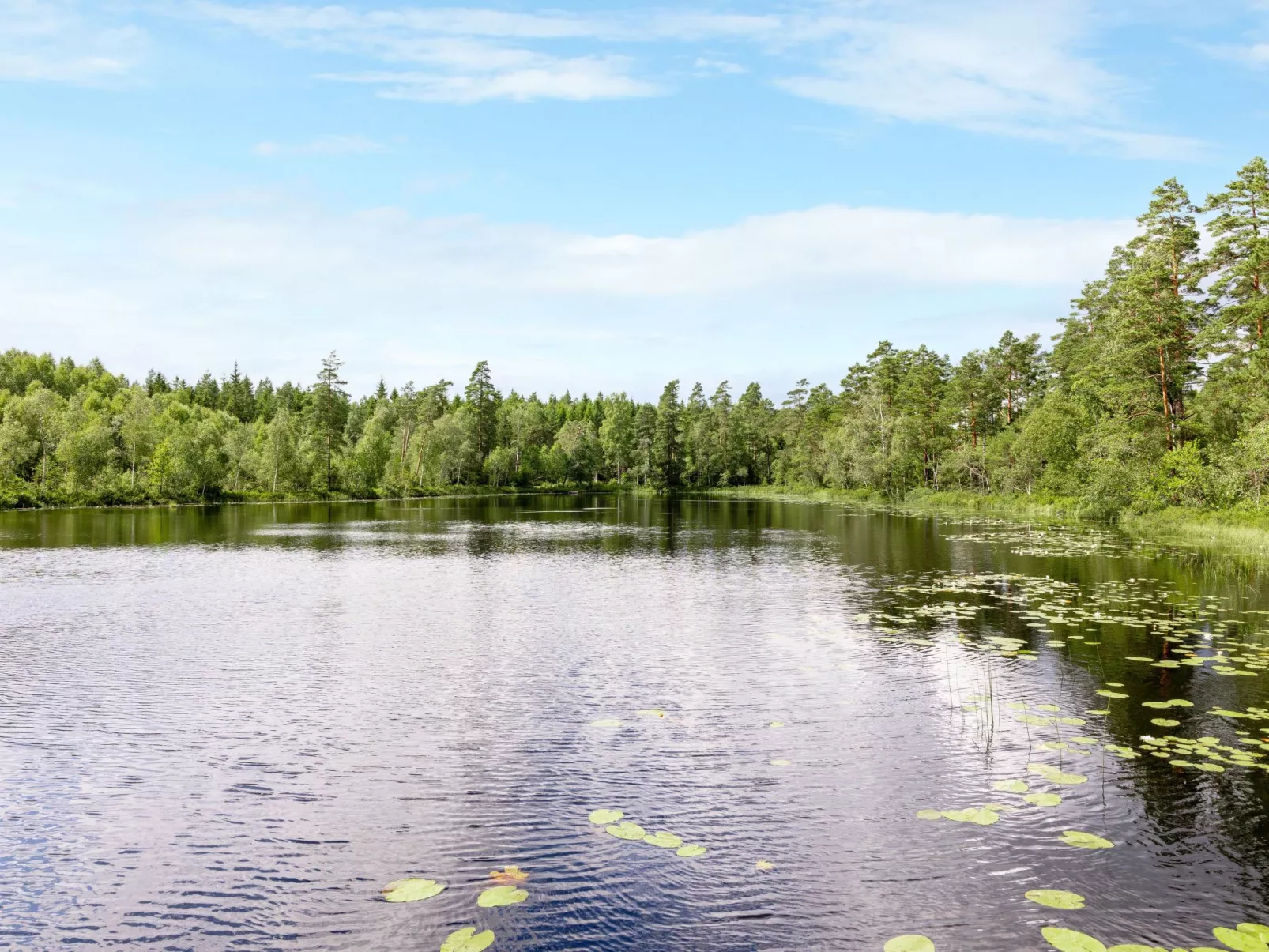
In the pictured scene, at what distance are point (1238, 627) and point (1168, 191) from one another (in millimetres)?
39531

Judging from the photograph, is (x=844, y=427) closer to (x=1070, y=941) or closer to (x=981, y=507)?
(x=981, y=507)

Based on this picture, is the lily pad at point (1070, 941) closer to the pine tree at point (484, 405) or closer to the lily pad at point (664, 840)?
the lily pad at point (664, 840)

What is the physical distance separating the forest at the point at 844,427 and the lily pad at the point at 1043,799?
110ft

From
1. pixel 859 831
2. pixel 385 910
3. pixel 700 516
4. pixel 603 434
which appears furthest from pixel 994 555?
pixel 603 434

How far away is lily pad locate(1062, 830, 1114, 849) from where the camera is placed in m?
8.03

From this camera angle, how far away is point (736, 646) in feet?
57.8

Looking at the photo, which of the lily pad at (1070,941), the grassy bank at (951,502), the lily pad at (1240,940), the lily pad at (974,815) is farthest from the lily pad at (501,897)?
the grassy bank at (951,502)

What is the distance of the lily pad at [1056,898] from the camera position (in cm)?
693

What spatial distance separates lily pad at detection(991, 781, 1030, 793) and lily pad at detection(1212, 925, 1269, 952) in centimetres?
294

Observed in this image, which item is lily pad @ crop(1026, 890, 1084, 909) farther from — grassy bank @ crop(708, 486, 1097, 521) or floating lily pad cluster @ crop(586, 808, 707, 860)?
grassy bank @ crop(708, 486, 1097, 521)

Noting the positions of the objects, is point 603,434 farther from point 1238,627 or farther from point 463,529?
point 1238,627

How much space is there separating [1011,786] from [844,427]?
89.4 metres

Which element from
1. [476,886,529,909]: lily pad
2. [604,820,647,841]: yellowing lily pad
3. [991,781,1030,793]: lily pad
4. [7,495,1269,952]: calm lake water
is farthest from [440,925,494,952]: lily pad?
[991,781,1030,793]: lily pad

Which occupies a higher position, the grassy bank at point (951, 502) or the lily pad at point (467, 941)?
the grassy bank at point (951, 502)
